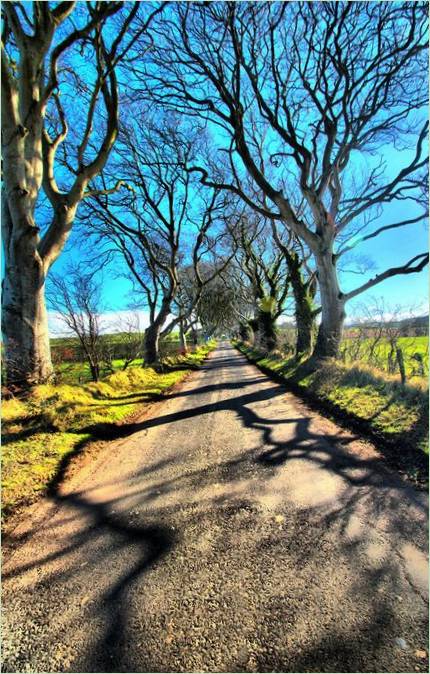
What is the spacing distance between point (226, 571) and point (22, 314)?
5530 millimetres

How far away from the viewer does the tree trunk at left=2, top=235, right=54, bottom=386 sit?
5203 mm

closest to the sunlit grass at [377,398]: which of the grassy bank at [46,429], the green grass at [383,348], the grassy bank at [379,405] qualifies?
the grassy bank at [379,405]

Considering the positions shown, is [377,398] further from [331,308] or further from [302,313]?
[302,313]

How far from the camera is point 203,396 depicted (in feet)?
27.7

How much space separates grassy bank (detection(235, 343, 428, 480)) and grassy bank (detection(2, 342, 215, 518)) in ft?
14.9

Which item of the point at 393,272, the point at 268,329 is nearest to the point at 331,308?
the point at 393,272

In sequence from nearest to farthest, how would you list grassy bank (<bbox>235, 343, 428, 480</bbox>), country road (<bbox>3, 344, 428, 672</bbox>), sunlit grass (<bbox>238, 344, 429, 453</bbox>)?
country road (<bbox>3, 344, 428, 672</bbox>) → grassy bank (<bbox>235, 343, 428, 480</bbox>) → sunlit grass (<bbox>238, 344, 429, 453</bbox>)

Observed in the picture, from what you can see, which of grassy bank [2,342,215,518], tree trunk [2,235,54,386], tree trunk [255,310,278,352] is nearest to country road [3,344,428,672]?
grassy bank [2,342,215,518]

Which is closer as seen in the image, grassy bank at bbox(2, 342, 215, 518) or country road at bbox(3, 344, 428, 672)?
country road at bbox(3, 344, 428, 672)

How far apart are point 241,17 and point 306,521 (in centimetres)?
1166

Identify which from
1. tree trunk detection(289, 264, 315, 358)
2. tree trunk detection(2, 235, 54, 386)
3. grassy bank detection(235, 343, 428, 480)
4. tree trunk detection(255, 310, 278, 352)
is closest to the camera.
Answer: grassy bank detection(235, 343, 428, 480)

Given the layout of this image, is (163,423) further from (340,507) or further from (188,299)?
(188,299)

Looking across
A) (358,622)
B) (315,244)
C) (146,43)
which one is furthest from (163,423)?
(146,43)

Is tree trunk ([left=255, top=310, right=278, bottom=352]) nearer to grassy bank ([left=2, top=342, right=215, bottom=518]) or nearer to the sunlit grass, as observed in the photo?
the sunlit grass
